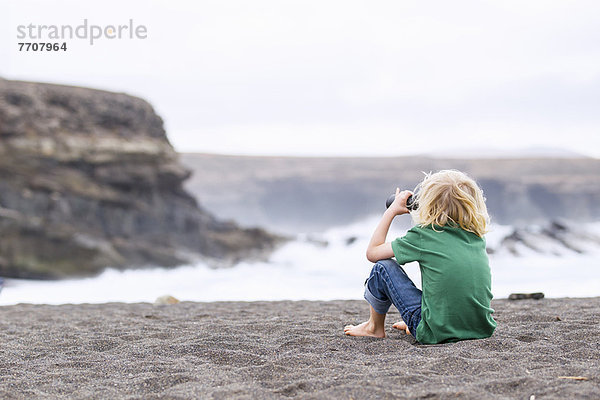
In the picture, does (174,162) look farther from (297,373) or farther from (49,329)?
(297,373)

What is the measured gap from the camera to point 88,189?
15.1 meters

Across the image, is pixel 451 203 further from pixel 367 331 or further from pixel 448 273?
pixel 367 331

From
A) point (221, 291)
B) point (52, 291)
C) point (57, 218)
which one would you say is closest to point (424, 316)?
point (221, 291)

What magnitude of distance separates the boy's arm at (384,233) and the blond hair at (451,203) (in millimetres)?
129

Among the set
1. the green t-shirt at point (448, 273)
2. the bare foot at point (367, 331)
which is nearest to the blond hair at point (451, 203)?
the green t-shirt at point (448, 273)

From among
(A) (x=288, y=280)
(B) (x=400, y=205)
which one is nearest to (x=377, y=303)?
(B) (x=400, y=205)

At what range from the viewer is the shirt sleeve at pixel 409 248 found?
300 centimetres

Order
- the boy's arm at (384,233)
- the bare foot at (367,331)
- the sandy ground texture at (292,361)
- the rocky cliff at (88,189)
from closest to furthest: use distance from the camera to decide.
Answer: the sandy ground texture at (292,361) < the boy's arm at (384,233) < the bare foot at (367,331) < the rocky cliff at (88,189)

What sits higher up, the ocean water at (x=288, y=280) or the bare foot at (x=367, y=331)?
the bare foot at (x=367, y=331)

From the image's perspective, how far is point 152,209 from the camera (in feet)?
53.3

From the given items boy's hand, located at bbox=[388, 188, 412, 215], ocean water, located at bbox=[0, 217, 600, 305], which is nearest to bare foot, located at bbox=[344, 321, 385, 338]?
boy's hand, located at bbox=[388, 188, 412, 215]

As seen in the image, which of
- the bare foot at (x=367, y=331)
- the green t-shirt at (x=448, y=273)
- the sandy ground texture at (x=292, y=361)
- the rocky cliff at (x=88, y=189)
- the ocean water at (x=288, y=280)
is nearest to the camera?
the sandy ground texture at (x=292, y=361)

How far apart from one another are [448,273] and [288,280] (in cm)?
1220

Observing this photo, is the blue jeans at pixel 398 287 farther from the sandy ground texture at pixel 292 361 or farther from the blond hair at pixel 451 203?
the blond hair at pixel 451 203
